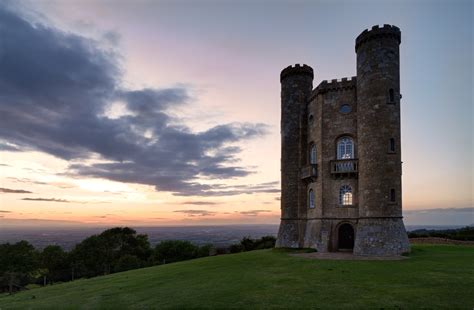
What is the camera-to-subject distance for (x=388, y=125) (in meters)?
28.6

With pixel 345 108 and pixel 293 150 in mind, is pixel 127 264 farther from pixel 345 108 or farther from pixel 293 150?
pixel 345 108

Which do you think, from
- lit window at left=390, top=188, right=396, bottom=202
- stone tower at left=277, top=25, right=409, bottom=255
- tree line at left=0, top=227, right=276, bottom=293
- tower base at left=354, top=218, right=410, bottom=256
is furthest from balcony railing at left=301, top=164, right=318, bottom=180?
A: tree line at left=0, top=227, right=276, bottom=293

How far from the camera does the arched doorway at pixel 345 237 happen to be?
32312 mm

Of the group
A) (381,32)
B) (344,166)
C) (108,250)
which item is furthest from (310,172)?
(108,250)

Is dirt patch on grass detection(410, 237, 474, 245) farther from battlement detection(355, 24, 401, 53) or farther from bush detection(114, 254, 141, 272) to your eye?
bush detection(114, 254, 141, 272)

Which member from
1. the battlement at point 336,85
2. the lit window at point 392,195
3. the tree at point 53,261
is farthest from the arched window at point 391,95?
the tree at point 53,261

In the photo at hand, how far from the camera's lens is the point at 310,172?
112ft

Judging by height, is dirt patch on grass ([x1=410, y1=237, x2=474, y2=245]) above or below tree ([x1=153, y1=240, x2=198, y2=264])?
above

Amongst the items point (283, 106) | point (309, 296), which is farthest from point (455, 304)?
point (283, 106)

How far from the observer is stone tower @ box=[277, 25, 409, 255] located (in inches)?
1112

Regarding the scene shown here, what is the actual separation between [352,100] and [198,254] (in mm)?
34771

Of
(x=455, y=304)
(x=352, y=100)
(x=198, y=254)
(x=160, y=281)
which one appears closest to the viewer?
(x=455, y=304)

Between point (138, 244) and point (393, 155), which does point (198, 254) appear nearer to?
point (138, 244)

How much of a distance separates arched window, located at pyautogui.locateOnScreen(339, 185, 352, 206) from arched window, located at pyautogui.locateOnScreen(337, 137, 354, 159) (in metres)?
2.85
